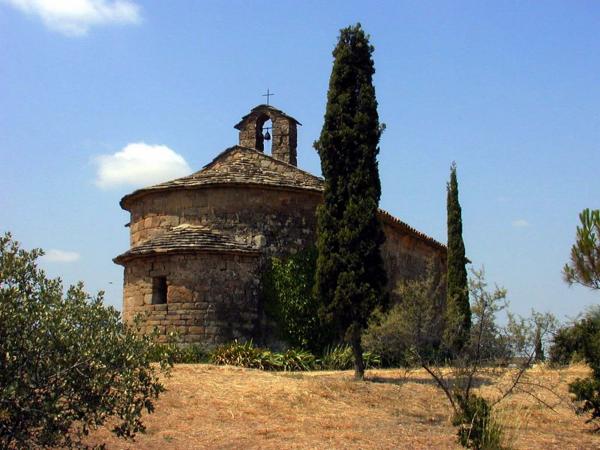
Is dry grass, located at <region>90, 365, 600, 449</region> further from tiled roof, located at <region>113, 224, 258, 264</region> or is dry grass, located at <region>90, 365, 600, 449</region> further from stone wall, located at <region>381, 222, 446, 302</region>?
stone wall, located at <region>381, 222, 446, 302</region>

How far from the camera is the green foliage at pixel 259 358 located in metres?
16.5

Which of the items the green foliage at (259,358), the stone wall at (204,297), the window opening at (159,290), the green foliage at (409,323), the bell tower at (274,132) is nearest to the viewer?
the green foliage at (409,323)

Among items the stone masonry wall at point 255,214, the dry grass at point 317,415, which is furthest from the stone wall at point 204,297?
the dry grass at point 317,415

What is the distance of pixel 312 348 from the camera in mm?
18422

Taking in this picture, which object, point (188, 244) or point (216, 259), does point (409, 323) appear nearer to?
point (216, 259)

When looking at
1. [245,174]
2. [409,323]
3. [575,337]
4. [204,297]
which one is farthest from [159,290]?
[575,337]

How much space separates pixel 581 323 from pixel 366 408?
169 inches

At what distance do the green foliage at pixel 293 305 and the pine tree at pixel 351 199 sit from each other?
A: 2280 millimetres

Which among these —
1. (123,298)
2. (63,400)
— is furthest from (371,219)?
(63,400)

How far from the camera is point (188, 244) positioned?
17938 mm

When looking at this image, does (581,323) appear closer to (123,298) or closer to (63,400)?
(63,400)

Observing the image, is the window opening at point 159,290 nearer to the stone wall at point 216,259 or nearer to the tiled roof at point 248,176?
the stone wall at point 216,259

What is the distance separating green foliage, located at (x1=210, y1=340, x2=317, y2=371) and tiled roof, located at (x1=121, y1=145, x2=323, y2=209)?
15.0ft

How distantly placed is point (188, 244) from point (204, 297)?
1.43m
